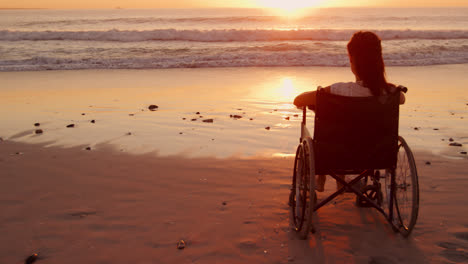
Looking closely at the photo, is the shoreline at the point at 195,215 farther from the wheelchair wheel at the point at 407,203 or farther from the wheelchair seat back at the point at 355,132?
the wheelchair seat back at the point at 355,132

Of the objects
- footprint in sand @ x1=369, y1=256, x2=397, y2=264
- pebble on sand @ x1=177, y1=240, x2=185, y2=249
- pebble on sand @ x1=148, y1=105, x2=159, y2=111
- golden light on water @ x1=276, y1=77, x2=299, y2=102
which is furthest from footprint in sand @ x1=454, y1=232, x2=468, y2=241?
pebble on sand @ x1=148, y1=105, x2=159, y2=111

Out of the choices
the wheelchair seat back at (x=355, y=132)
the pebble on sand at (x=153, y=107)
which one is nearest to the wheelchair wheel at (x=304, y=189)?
the wheelchair seat back at (x=355, y=132)

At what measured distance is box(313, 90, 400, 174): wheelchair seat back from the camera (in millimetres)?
2721

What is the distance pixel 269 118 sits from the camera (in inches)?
262

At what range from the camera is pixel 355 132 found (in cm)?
280

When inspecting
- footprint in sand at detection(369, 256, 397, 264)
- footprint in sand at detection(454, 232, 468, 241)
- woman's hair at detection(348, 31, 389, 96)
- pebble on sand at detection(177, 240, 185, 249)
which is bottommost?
footprint in sand at detection(369, 256, 397, 264)

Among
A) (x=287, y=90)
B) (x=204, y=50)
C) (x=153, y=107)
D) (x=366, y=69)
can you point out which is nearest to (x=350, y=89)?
(x=366, y=69)

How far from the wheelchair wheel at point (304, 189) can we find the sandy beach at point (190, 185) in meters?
0.12

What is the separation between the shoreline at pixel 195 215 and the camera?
9.33ft

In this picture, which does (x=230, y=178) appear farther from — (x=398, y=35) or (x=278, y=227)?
(x=398, y=35)

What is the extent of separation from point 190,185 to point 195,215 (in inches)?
27.8

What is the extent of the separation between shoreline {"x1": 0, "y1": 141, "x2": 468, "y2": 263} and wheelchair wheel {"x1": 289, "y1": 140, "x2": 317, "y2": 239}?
106 mm

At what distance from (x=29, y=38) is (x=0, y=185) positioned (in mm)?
21901

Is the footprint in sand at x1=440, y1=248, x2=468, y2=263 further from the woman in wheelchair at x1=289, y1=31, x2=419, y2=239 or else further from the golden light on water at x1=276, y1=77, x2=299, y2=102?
the golden light on water at x1=276, y1=77, x2=299, y2=102
